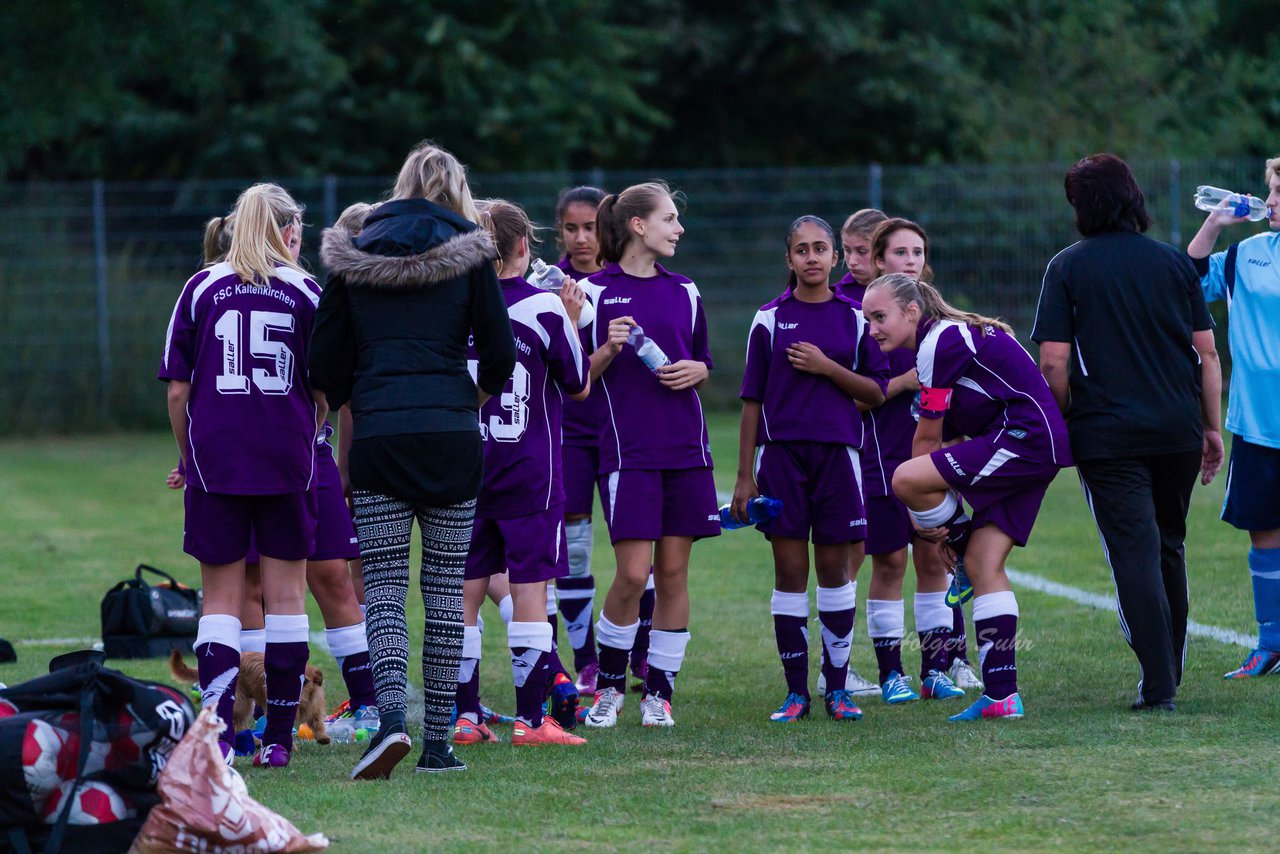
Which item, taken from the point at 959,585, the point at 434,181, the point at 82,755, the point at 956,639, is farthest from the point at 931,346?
the point at 82,755

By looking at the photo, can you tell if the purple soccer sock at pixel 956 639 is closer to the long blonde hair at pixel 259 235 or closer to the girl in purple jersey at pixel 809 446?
the girl in purple jersey at pixel 809 446

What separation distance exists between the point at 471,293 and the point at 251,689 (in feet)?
6.17

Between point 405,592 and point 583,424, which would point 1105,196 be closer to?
point 583,424

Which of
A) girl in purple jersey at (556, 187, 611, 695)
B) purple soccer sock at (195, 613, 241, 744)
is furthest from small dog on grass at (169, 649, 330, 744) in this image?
girl in purple jersey at (556, 187, 611, 695)

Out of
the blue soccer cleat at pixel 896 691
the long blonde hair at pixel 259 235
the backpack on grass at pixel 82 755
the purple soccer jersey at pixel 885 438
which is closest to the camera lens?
the backpack on grass at pixel 82 755

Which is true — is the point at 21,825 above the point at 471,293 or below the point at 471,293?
below

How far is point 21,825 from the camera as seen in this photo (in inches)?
169

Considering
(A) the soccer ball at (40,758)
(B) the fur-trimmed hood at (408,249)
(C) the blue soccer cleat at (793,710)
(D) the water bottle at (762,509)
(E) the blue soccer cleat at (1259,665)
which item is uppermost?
(B) the fur-trimmed hood at (408,249)

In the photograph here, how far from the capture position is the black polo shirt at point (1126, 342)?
6.14 metres

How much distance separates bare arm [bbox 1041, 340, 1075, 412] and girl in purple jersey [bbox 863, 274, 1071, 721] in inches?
2.6

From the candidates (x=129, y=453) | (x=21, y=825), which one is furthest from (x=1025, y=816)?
(x=129, y=453)

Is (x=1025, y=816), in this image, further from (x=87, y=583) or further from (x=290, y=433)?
(x=87, y=583)

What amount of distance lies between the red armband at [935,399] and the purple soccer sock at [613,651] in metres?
1.42

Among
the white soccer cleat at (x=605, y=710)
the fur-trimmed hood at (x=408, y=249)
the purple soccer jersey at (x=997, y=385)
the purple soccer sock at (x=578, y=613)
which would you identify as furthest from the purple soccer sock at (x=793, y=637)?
the fur-trimmed hood at (x=408, y=249)
